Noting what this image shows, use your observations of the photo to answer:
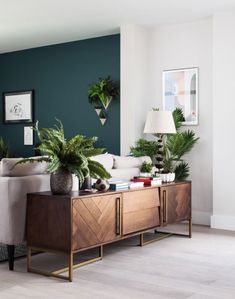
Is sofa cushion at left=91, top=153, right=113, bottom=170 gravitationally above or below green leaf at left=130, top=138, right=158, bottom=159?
below

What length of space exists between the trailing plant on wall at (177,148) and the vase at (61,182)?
7.56 feet

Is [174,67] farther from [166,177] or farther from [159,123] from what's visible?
[166,177]

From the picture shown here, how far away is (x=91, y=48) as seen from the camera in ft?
23.8

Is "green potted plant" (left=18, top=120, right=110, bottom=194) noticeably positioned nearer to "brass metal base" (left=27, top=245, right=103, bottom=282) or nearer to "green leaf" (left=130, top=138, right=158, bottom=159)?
"brass metal base" (left=27, top=245, right=103, bottom=282)

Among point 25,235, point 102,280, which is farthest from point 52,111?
point 102,280

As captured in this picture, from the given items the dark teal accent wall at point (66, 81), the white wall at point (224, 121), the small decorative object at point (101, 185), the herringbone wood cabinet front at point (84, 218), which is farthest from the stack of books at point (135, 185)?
the dark teal accent wall at point (66, 81)

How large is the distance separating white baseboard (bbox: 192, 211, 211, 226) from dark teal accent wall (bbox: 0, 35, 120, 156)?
1500 mm

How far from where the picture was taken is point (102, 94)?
6.82 m

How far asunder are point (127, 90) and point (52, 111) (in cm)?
175

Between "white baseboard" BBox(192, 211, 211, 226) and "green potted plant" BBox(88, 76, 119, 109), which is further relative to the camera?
"green potted plant" BBox(88, 76, 119, 109)

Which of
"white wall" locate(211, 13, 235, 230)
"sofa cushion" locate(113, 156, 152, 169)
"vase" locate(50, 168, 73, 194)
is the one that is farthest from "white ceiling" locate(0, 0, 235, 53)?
"vase" locate(50, 168, 73, 194)

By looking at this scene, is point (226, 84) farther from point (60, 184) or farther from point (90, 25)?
point (60, 184)

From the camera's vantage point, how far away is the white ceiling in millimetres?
5395

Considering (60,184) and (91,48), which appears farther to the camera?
(91,48)
